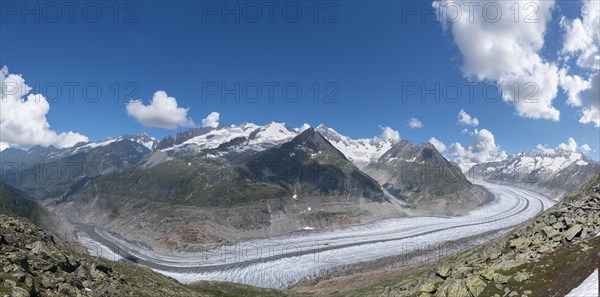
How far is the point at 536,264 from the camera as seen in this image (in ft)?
120

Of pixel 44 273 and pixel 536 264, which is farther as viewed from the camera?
pixel 44 273

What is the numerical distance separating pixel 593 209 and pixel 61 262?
208ft

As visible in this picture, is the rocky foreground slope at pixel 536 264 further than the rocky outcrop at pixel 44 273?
No

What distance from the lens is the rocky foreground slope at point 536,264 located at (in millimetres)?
31781

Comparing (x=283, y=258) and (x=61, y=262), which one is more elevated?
(x=61, y=262)

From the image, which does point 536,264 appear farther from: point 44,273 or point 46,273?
point 44,273

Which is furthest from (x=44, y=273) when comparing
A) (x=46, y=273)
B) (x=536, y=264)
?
(x=536, y=264)

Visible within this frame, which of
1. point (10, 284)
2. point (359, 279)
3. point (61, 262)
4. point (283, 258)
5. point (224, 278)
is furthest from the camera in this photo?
point (283, 258)

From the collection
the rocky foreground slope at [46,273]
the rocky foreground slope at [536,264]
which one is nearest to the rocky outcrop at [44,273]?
the rocky foreground slope at [46,273]

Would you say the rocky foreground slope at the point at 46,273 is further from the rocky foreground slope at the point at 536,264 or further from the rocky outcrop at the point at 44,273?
the rocky foreground slope at the point at 536,264

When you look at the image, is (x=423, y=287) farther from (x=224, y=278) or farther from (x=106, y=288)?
(x=224, y=278)

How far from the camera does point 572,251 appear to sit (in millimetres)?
36281

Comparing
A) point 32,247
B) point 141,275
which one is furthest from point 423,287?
point 141,275

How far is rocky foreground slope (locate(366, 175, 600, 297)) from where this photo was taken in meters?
31.8
